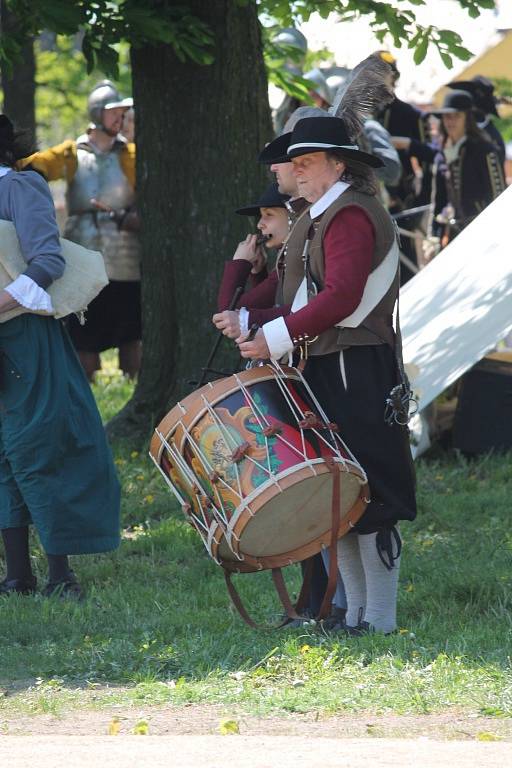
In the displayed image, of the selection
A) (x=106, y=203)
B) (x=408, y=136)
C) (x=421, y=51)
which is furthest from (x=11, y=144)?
(x=408, y=136)

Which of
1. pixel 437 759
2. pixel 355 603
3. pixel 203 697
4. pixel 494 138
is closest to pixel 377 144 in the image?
pixel 494 138

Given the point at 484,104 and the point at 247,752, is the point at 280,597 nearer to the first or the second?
the point at 247,752

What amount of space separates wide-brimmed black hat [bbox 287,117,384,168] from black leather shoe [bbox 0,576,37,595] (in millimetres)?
2293

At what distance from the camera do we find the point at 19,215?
5.67 m

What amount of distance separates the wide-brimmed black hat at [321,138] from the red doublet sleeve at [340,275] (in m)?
0.22

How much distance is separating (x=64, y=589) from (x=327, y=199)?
2.16m

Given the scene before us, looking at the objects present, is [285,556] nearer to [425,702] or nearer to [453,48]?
[425,702]

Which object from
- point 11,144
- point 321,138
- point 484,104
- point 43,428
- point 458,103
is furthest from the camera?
point 484,104

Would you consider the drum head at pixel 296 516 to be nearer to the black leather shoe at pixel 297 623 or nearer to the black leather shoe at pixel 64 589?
the black leather shoe at pixel 297 623

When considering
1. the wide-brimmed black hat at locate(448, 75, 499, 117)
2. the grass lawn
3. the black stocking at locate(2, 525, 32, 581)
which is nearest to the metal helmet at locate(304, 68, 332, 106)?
the wide-brimmed black hat at locate(448, 75, 499, 117)

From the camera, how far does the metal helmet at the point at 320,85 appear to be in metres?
9.88

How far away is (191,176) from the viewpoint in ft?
26.8

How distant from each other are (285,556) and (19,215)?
1843 millimetres

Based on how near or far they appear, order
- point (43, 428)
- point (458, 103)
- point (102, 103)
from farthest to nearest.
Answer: point (458, 103), point (102, 103), point (43, 428)
